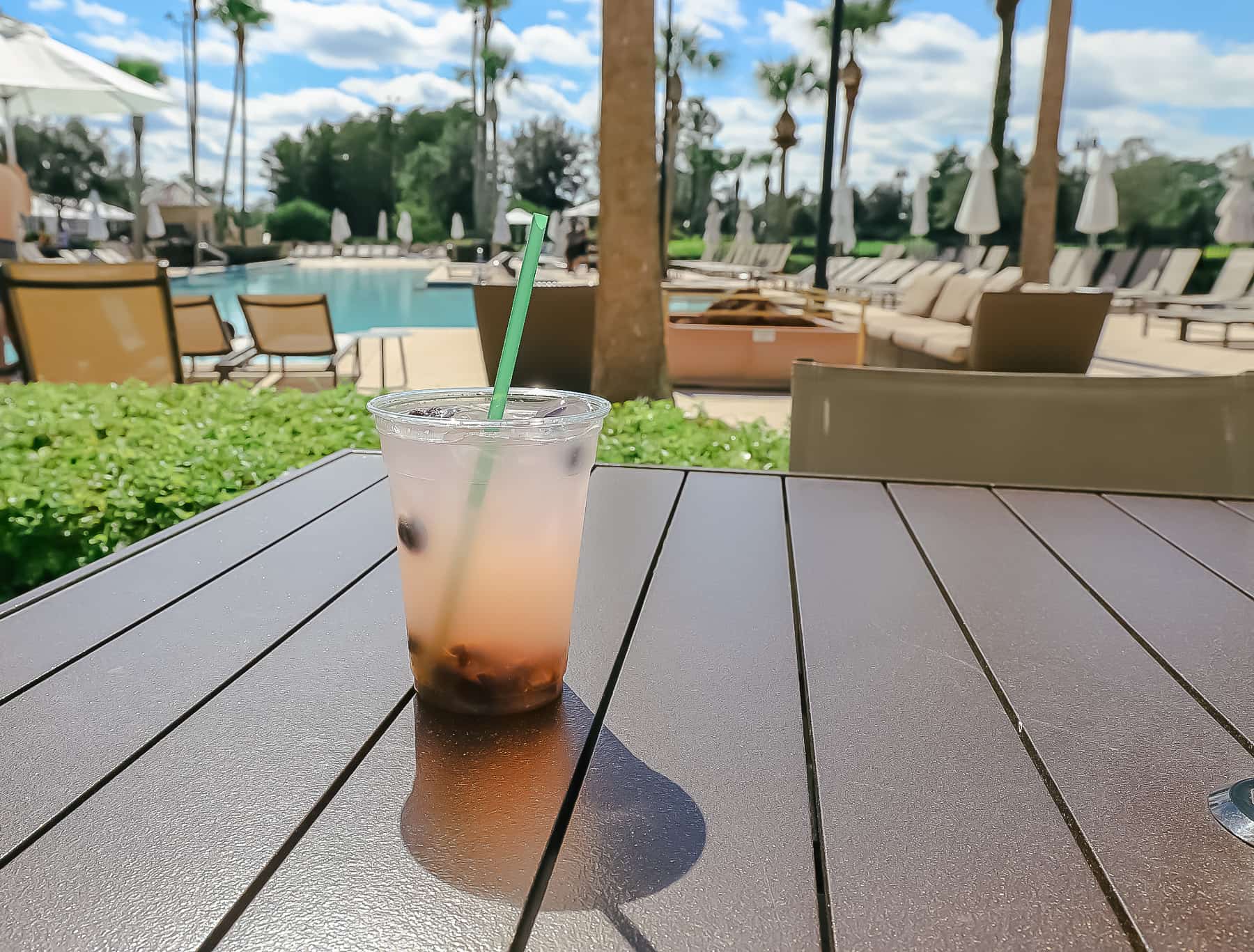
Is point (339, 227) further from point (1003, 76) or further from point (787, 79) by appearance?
point (1003, 76)

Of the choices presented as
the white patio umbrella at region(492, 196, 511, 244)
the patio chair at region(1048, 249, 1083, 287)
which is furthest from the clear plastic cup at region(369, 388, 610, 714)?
the white patio umbrella at region(492, 196, 511, 244)

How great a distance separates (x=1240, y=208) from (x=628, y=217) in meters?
13.0

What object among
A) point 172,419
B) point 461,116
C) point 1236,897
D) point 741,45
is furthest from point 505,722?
point 461,116

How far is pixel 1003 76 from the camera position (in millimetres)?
15352

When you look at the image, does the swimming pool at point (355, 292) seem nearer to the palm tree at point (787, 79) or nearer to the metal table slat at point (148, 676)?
the metal table slat at point (148, 676)

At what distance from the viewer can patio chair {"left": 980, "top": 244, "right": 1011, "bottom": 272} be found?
1964cm

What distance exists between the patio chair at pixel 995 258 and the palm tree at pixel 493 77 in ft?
56.8

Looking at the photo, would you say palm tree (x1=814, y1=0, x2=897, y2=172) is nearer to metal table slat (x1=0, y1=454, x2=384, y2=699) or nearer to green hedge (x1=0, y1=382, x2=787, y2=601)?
green hedge (x1=0, y1=382, x2=787, y2=601)

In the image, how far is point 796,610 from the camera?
0.96 meters

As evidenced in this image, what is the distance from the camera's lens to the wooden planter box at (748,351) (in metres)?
7.56

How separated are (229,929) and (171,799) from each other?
15cm

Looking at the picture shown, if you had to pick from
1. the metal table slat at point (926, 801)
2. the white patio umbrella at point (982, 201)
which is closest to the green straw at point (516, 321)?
the metal table slat at point (926, 801)

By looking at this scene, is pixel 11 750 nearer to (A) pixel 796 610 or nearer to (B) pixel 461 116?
(A) pixel 796 610

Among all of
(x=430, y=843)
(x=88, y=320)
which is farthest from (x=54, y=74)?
(x=430, y=843)
